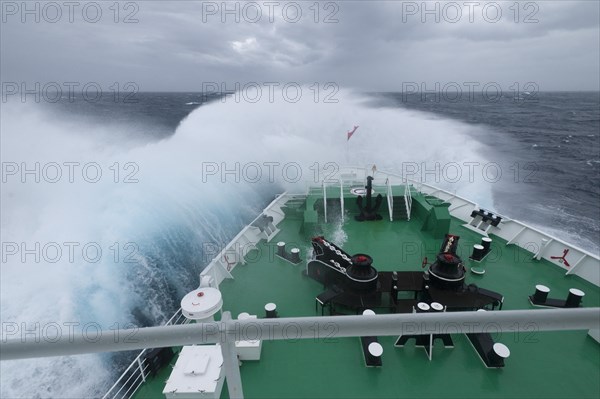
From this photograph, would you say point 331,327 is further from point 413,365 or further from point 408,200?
point 408,200

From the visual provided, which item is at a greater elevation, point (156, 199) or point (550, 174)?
point (550, 174)

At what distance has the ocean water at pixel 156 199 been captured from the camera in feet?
31.1

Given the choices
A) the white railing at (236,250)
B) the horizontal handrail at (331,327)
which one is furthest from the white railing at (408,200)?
the horizontal handrail at (331,327)

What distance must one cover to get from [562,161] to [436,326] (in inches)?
1802

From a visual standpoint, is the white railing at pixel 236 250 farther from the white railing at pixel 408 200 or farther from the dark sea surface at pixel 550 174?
the dark sea surface at pixel 550 174

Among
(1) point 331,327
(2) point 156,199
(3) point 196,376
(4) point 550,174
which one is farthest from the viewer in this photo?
(4) point 550,174

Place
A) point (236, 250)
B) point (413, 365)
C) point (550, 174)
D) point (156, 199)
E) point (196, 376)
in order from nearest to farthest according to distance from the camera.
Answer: point (196, 376), point (413, 365), point (236, 250), point (156, 199), point (550, 174)

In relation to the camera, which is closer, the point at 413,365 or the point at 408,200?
the point at 413,365

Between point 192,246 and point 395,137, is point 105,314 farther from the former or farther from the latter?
point 395,137

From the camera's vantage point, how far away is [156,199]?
564 inches

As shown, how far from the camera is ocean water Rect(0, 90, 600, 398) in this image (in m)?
9.47

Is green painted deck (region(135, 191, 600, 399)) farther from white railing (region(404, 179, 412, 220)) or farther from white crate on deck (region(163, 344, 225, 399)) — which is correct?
white railing (region(404, 179, 412, 220))

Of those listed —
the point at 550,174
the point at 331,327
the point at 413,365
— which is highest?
the point at 550,174

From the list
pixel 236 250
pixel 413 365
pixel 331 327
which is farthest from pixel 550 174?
pixel 331 327
